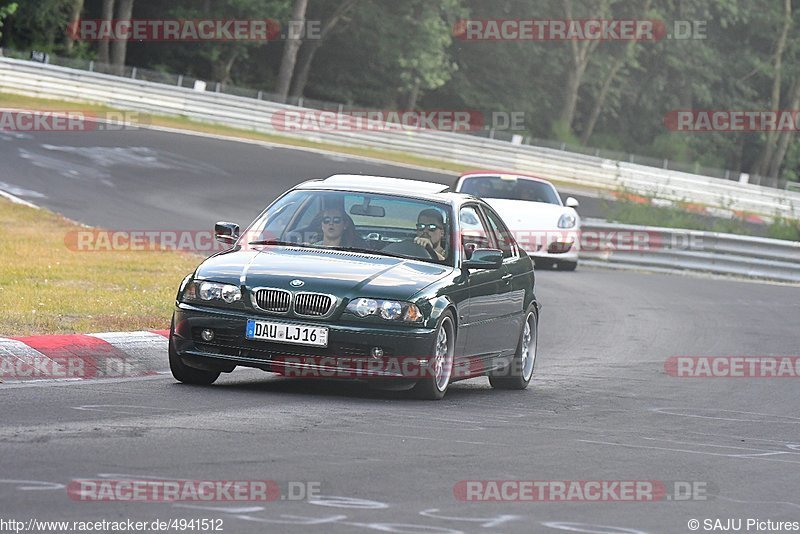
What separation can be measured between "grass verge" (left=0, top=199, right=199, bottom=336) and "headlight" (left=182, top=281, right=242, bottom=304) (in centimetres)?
201

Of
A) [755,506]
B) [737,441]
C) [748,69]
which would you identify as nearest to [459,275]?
[737,441]

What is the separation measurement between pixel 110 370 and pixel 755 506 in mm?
5041

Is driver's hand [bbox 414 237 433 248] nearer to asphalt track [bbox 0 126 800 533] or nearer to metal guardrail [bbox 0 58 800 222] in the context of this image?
asphalt track [bbox 0 126 800 533]

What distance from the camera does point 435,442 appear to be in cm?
790

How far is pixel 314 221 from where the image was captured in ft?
34.3

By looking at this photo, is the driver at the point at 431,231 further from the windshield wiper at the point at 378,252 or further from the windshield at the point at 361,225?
the windshield wiper at the point at 378,252

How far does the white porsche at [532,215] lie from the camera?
2341 centimetres

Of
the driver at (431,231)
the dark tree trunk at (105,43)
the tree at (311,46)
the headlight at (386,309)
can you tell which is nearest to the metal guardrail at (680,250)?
the driver at (431,231)

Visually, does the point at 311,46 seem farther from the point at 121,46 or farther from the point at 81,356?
the point at 81,356

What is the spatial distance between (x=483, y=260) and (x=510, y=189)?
13.8 m

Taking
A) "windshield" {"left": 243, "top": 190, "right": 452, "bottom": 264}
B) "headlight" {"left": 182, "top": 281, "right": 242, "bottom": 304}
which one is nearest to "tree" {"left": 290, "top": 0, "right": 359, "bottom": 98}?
"windshield" {"left": 243, "top": 190, "right": 452, "bottom": 264}

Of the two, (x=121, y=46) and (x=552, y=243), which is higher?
(x=121, y=46)

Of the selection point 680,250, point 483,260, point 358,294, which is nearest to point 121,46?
point 680,250

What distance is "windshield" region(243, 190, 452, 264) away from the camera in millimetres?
10305
